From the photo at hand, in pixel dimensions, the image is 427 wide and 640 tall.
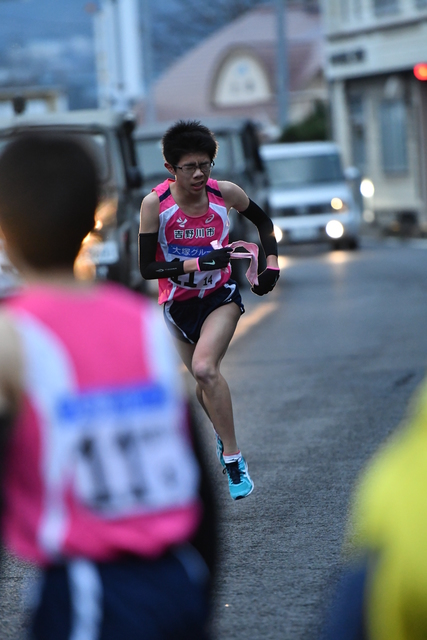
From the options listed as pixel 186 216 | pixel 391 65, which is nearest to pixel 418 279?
pixel 186 216

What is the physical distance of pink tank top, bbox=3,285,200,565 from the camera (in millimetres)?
2242

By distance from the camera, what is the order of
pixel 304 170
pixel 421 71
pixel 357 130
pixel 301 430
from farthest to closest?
pixel 357 130 → pixel 421 71 → pixel 304 170 → pixel 301 430

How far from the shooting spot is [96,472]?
7.39 ft

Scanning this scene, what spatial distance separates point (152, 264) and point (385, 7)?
3200 centimetres

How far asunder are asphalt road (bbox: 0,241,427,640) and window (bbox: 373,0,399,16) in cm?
1993

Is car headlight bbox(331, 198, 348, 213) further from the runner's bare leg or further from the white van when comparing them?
the runner's bare leg

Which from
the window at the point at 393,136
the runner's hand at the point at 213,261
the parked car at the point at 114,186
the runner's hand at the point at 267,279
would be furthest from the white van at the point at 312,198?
the runner's hand at the point at 213,261

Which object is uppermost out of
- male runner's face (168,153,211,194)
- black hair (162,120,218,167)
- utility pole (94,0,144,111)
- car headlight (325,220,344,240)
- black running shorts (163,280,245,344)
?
utility pole (94,0,144,111)

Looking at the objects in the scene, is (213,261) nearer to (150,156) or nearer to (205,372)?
(205,372)

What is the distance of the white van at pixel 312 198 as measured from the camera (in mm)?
24078

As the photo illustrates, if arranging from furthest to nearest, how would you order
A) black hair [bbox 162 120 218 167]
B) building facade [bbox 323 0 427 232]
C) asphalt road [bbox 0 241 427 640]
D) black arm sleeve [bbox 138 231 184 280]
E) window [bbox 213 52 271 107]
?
window [bbox 213 52 271 107] → building facade [bbox 323 0 427 232] → black arm sleeve [bbox 138 231 184 280] → black hair [bbox 162 120 218 167] → asphalt road [bbox 0 241 427 640]

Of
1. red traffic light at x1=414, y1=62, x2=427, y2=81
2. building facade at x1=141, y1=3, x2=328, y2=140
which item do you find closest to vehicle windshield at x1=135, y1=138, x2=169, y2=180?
red traffic light at x1=414, y1=62, x2=427, y2=81

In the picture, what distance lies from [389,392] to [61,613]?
6862 millimetres

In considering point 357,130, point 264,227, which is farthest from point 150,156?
point 357,130
